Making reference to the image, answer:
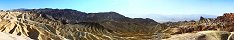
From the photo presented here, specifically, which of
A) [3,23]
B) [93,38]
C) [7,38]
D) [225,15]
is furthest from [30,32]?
[225,15]

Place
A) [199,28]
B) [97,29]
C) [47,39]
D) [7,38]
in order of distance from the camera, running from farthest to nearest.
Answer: [97,29] → [199,28] → [47,39] → [7,38]

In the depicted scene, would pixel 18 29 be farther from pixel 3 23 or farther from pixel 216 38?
pixel 216 38

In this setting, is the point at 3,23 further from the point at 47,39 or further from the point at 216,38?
the point at 216,38

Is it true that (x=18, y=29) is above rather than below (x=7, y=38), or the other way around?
below

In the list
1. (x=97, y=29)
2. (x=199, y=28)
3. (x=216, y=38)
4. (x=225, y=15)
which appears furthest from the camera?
(x=225, y=15)

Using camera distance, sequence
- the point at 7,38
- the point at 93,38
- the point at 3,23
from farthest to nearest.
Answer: the point at 93,38, the point at 3,23, the point at 7,38

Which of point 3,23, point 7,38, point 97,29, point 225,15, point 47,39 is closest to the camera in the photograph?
point 7,38

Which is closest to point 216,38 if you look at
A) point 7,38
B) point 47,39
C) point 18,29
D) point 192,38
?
point 192,38

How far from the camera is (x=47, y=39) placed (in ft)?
322

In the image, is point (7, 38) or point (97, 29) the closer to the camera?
point (7, 38)

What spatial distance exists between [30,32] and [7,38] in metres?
83.8

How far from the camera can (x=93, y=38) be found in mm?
132250

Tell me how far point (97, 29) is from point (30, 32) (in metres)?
66.3

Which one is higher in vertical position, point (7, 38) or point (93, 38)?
point (7, 38)
